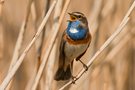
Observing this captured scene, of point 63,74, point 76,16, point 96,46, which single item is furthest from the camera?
point 96,46

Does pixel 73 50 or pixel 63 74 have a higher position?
→ pixel 73 50

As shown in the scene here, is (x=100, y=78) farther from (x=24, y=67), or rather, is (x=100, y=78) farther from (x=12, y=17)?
(x=12, y=17)

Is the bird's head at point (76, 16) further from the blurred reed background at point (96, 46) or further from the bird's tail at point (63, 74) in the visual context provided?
the bird's tail at point (63, 74)

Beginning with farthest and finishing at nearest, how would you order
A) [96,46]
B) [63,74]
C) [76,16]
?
[96,46]
[63,74]
[76,16]

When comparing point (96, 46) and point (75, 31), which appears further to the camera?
point (96, 46)

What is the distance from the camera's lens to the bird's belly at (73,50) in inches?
83.0

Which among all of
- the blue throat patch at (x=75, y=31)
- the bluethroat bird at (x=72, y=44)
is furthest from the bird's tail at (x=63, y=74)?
the blue throat patch at (x=75, y=31)

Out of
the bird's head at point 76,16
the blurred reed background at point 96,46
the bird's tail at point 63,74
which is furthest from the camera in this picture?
the blurred reed background at point 96,46

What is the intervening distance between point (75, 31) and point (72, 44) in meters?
0.12

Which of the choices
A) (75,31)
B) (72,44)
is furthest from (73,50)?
(75,31)

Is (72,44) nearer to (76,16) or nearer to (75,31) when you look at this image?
(75,31)

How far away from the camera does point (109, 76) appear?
93.1 inches

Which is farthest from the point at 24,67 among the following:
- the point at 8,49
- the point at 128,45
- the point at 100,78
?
the point at 128,45

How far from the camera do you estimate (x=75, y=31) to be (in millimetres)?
2057
